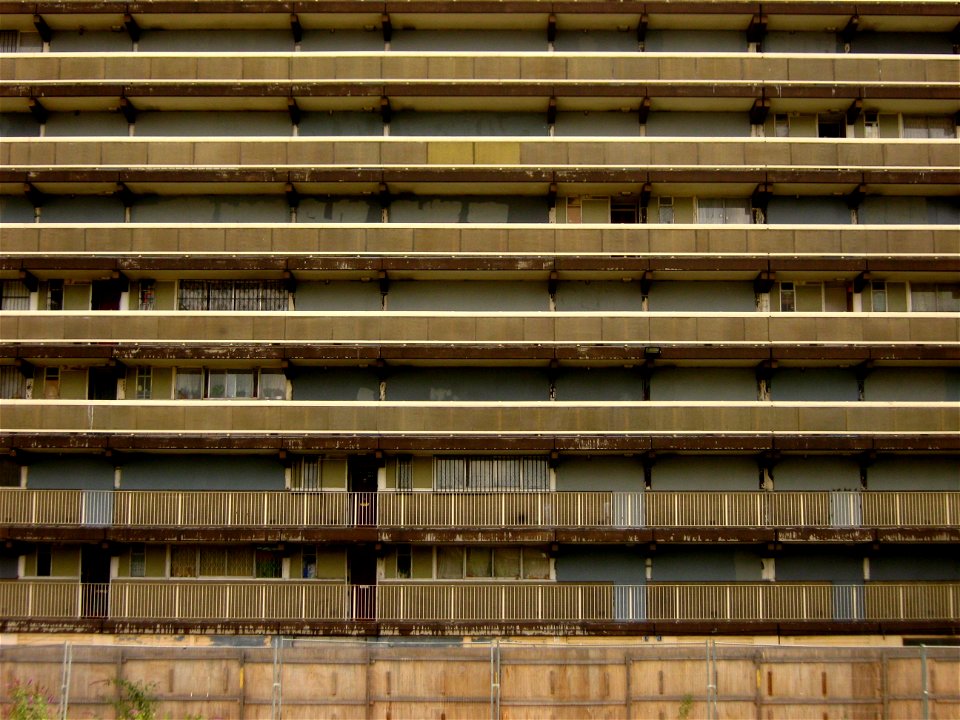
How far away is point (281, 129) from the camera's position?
29.3 meters

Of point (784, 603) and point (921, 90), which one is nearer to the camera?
point (784, 603)

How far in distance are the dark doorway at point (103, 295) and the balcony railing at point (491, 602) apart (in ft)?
28.7

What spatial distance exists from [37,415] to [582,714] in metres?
18.5

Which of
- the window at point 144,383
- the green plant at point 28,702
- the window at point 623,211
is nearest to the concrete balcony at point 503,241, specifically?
the window at point 623,211

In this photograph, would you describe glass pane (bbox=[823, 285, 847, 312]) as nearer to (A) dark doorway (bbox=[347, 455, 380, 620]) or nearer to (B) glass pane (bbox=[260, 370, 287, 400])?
(A) dark doorway (bbox=[347, 455, 380, 620])

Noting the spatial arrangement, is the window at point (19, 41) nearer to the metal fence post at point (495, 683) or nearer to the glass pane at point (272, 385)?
the glass pane at point (272, 385)

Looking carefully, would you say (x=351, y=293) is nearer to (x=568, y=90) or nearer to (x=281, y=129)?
(x=281, y=129)

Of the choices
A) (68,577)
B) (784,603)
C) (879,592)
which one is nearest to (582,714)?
(784,603)

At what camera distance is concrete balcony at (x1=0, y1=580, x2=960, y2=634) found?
25.8 meters

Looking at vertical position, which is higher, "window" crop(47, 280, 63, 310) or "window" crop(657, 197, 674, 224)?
"window" crop(657, 197, 674, 224)

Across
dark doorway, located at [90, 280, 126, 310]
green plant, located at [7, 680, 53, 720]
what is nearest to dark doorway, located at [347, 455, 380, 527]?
dark doorway, located at [90, 280, 126, 310]

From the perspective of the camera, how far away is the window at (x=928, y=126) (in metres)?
29.6

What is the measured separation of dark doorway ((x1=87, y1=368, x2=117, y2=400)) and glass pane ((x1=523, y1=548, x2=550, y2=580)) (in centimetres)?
1389

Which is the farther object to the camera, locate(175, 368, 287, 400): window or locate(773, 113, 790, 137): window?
locate(773, 113, 790, 137): window
